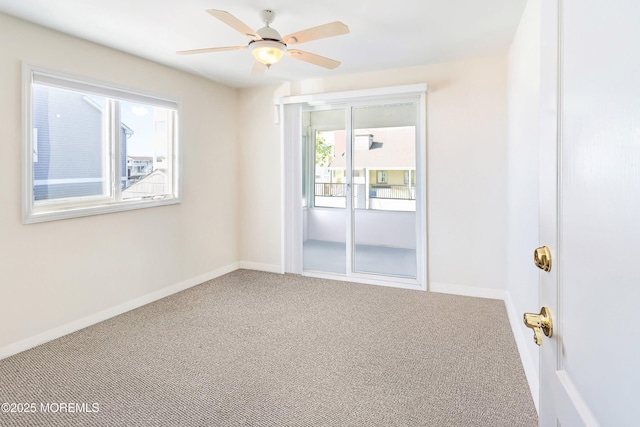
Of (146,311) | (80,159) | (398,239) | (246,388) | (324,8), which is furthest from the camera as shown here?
(398,239)

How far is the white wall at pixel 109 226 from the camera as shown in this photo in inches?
105

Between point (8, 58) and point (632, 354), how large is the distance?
362cm

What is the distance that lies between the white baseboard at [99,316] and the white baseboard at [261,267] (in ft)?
1.36

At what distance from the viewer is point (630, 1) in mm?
564

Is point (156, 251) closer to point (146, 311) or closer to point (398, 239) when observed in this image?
point (146, 311)

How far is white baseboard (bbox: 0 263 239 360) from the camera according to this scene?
2.72 m

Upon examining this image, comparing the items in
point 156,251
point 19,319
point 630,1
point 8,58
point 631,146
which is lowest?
point 19,319

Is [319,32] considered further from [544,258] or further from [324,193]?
[324,193]

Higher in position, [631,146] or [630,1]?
[630,1]

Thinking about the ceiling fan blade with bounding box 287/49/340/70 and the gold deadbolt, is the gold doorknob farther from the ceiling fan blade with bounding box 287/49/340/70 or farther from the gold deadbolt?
the ceiling fan blade with bounding box 287/49/340/70

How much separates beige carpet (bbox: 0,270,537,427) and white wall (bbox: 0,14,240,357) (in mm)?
318

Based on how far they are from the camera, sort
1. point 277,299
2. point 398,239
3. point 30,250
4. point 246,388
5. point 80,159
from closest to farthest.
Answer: point 246,388, point 30,250, point 80,159, point 277,299, point 398,239

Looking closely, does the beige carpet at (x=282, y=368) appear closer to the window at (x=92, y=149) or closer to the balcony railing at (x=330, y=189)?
the window at (x=92, y=149)

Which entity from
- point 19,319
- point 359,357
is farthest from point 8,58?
point 359,357
